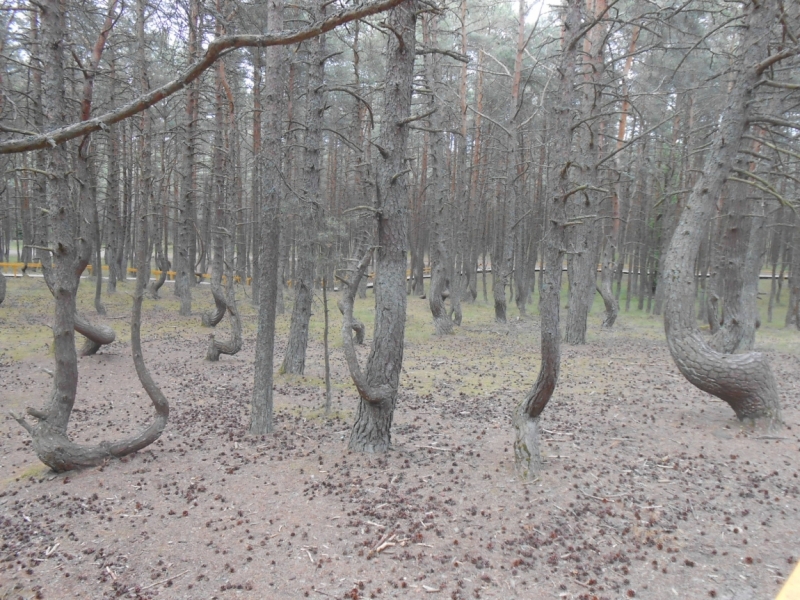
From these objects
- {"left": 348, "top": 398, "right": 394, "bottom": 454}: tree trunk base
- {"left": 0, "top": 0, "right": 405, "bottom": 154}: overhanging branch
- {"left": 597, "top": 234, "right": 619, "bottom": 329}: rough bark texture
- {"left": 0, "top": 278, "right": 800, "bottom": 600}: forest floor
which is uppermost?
{"left": 0, "top": 0, "right": 405, "bottom": 154}: overhanging branch

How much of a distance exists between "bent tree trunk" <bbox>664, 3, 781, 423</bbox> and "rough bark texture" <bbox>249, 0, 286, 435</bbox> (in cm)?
523

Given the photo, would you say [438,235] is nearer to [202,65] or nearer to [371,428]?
[371,428]

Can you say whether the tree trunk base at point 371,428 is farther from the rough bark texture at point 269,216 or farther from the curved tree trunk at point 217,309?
the curved tree trunk at point 217,309

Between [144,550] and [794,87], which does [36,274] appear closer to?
[144,550]

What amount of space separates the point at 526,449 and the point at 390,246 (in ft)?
8.29

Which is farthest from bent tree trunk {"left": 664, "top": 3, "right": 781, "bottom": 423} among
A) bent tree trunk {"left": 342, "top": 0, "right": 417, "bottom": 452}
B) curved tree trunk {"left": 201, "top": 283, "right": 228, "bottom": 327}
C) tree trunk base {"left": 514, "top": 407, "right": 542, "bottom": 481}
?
curved tree trunk {"left": 201, "top": 283, "right": 228, "bottom": 327}

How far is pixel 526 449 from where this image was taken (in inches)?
212

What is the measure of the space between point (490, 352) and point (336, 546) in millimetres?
9055

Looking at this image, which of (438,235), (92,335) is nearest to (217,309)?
(92,335)

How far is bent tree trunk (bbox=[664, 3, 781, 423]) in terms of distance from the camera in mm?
6613

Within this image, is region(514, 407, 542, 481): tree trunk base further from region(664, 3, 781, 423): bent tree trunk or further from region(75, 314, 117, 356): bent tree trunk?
Result: region(75, 314, 117, 356): bent tree trunk

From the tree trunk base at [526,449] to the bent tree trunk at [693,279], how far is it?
9.06ft

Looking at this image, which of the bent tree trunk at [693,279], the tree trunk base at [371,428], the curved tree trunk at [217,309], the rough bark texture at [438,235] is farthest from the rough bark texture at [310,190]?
the rough bark texture at [438,235]

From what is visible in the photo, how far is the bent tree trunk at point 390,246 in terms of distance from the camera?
5516 millimetres
